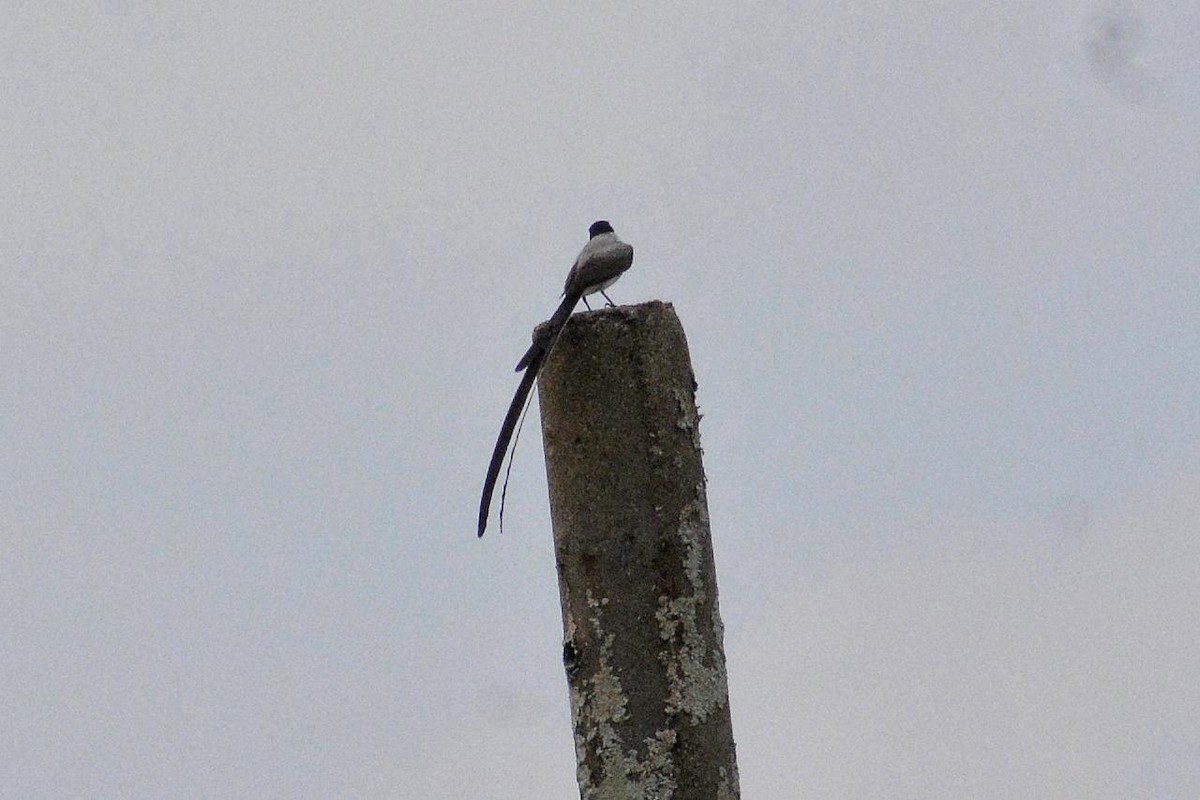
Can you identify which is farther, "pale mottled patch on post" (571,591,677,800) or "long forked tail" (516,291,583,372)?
"long forked tail" (516,291,583,372)

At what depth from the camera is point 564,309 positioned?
3.96m

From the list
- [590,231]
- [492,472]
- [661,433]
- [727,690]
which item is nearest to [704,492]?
[661,433]

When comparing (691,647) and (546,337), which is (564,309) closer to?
(546,337)

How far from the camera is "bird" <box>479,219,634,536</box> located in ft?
12.1

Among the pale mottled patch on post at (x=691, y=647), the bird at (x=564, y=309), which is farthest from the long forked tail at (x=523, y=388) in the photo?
the pale mottled patch on post at (x=691, y=647)

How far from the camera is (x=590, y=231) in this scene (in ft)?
23.4

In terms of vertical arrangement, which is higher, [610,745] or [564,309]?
[564,309]

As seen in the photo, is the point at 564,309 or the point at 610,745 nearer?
the point at 610,745

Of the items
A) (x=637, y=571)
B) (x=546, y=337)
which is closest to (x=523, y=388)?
(x=546, y=337)

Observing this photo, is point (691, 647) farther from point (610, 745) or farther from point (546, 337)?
point (546, 337)

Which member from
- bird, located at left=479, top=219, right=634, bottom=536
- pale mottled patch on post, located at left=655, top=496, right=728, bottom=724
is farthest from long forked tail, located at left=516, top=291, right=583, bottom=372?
pale mottled patch on post, located at left=655, top=496, right=728, bottom=724

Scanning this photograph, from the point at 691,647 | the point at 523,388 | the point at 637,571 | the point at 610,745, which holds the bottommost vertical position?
the point at 610,745

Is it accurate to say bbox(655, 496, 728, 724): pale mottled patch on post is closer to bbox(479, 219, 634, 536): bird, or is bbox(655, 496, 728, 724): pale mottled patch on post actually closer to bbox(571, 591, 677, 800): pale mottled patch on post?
bbox(571, 591, 677, 800): pale mottled patch on post

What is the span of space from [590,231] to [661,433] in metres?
3.79
